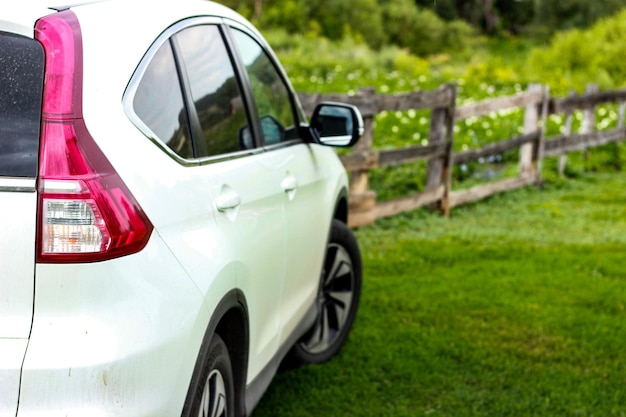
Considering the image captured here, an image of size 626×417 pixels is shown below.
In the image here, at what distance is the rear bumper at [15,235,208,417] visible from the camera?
7.51ft

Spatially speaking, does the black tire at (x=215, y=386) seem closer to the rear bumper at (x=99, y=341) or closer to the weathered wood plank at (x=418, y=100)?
the rear bumper at (x=99, y=341)

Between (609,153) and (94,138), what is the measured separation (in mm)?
14691

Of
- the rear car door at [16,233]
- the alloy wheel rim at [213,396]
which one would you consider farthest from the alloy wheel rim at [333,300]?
the rear car door at [16,233]

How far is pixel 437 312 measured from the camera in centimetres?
647

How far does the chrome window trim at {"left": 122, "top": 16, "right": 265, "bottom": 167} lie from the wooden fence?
503 cm

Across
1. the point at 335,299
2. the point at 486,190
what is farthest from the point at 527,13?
the point at 335,299

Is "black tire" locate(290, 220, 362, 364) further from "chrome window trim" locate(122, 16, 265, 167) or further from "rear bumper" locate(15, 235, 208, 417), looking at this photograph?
"rear bumper" locate(15, 235, 208, 417)

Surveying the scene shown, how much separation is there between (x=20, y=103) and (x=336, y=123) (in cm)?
238

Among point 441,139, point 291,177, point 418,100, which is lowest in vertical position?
point 441,139

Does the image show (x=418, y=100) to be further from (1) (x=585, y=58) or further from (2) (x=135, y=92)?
(1) (x=585, y=58)

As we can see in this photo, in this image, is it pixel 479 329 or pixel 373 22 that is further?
pixel 373 22

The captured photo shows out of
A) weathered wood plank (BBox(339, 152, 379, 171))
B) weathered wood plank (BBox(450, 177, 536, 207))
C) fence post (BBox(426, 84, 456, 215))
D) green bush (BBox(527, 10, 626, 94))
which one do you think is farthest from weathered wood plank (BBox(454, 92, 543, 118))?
green bush (BBox(527, 10, 626, 94))

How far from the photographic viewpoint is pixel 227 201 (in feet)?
10.1

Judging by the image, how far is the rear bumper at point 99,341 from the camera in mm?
2289
